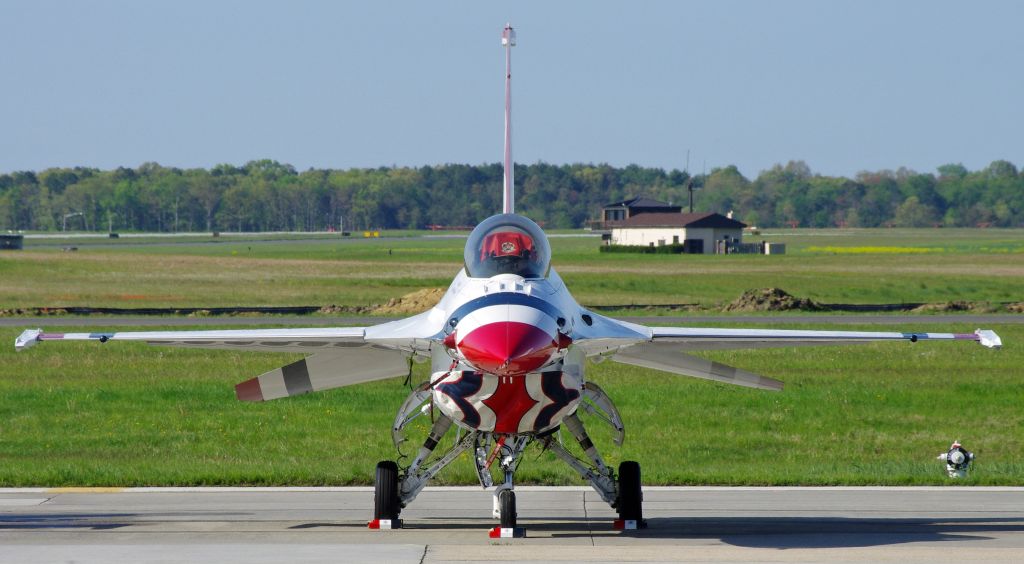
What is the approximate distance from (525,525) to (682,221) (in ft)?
359

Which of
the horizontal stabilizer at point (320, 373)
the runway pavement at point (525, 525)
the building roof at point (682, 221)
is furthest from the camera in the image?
the building roof at point (682, 221)

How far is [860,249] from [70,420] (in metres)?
113

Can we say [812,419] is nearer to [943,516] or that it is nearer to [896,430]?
[896,430]

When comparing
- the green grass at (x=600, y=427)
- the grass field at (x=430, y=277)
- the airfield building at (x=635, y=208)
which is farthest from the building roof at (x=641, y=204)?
the green grass at (x=600, y=427)

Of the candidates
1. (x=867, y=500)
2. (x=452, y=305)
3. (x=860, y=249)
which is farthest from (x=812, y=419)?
(x=860, y=249)

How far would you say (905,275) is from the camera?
82.8 metres

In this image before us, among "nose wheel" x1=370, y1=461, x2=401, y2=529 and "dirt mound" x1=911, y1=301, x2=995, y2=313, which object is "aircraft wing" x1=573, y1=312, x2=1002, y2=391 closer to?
"nose wheel" x1=370, y1=461, x2=401, y2=529

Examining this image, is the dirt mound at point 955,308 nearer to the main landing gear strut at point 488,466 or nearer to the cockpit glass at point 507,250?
the main landing gear strut at point 488,466

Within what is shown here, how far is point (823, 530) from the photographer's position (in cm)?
1552

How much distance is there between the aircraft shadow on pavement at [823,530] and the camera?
48.3ft

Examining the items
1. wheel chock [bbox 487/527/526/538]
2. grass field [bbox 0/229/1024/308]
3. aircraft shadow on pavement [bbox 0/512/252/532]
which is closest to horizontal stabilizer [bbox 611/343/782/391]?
wheel chock [bbox 487/527/526/538]

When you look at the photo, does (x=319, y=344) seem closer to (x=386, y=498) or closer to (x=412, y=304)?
(x=386, y=498)

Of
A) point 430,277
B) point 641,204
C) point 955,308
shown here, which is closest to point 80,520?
point 955,308

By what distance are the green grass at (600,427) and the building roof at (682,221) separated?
3435 inches
